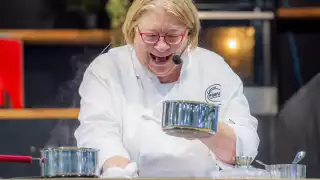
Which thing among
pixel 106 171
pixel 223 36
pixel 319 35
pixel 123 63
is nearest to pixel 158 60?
pixel 123 63

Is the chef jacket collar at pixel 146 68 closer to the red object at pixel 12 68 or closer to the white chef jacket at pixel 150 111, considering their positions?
the white chef jacket at pixel 150 111

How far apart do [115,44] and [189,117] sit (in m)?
1.23

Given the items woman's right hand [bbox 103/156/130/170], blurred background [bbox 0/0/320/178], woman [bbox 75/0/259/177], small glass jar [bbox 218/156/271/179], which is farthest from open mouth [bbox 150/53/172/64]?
blurred background [bbox 0/0/320/178]

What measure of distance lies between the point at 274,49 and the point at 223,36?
0.20 meters

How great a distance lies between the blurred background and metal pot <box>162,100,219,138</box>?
1196 millimetres

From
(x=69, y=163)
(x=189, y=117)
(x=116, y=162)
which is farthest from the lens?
(x=116, y=162)

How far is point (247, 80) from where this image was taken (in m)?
2.65

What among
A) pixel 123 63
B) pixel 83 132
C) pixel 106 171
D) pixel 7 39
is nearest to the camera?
pixel 106 171

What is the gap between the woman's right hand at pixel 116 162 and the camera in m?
1.59

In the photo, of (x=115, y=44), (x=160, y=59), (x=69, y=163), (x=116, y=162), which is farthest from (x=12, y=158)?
(x=115, y=44)

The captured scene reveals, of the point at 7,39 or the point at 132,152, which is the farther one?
the point at 7,39

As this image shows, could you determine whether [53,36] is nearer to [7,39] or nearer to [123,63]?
[7,39]

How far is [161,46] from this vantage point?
1.74m

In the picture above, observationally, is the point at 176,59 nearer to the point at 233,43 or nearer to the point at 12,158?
the point at 12,158
